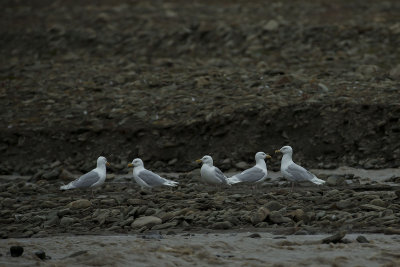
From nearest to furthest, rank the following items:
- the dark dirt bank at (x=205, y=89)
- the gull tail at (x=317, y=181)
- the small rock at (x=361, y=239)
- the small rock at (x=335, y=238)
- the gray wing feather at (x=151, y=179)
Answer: the small rock at (x=335, y=238)
the small rock at (x=361, y=239)
the gull tail at (x=317, y=181)
the gray wing feather at (x=151, y=179)
the dark dirt bank at (x=205, y=89)

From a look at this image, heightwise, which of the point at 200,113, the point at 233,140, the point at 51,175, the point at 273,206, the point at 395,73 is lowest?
the point at 273,206

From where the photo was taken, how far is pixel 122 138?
20.5 m

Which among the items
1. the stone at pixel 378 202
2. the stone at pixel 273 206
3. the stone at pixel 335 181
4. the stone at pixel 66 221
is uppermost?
the stone at pixel 335 181

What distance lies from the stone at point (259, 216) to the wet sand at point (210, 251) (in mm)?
576

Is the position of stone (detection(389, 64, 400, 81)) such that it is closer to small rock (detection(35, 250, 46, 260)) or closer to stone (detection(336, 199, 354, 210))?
stone (detection(336, 199, 354, 210))

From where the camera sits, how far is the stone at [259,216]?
12288 mm

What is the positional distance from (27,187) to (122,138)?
4233 mm

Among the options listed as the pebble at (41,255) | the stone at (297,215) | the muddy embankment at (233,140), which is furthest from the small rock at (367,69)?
the pebble at (41,255)

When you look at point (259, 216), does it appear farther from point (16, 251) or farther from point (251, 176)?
point (16, 251)

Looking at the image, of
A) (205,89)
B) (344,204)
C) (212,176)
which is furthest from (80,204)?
(205,89)

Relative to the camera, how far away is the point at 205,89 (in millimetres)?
22281

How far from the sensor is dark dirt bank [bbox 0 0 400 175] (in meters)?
19.5

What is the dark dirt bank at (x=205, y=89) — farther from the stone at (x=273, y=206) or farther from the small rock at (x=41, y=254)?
the small rock at (x=41, y=254)

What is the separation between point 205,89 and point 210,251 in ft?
39.2
